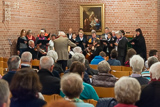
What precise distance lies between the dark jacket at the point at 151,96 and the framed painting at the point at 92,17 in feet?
44.1

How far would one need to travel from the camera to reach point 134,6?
17.8 metres

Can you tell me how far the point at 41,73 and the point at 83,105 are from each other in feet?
7.42

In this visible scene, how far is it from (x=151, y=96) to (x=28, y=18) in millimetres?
12207

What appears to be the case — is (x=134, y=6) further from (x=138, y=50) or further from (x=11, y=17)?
(x=11, y=17)

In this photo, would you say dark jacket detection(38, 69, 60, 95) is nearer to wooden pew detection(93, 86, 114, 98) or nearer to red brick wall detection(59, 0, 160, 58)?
wooden pew detection(93, 86, 114, 98)

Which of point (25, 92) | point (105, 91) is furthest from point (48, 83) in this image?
point (25, 92)

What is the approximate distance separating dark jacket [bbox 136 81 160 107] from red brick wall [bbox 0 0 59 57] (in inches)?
414

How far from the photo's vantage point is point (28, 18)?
52.9 ft

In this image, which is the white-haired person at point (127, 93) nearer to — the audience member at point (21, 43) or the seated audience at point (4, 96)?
the seated audience at point (4, 96)

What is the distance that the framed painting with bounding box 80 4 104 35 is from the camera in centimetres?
1816

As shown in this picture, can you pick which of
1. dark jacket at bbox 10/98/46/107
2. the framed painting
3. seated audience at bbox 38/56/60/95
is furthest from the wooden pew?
the framed painting

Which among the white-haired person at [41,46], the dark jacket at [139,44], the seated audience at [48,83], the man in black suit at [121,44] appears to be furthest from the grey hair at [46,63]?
the dark jacket at [139,44]

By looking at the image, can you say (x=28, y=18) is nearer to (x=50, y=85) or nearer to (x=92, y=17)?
(x=92, y=17)

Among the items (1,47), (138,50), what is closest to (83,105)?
(1,47)
